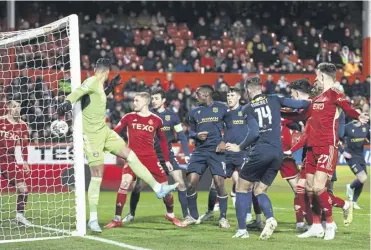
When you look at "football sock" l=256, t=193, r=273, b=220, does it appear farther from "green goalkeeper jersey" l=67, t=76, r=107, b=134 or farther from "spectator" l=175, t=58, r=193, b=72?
"spectator" l=175, t=58, r=193, b=72

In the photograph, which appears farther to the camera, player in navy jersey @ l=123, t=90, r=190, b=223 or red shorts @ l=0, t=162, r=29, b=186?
player in navy jersey @ l=123, t=90, r=190, b=223

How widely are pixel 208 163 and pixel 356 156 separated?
5.40m

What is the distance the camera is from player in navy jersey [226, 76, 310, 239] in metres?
10.4

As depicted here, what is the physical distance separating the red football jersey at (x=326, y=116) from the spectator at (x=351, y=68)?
62.4 feet

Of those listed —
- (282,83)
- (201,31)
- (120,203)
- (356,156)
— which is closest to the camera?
(120,203)

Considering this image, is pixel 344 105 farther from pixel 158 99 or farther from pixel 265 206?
pixel 158 99

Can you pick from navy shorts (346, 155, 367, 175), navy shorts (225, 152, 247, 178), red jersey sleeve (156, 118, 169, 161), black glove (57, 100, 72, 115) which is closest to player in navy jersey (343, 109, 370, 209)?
navy shorts (346, 155, 367, 175)

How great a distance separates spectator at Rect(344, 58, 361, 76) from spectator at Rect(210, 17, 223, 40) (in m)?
4.96

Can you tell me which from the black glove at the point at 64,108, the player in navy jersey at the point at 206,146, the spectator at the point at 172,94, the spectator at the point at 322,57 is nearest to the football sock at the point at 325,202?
the player in navy jersey at the point at 206,146

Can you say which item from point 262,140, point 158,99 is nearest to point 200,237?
point 262,140

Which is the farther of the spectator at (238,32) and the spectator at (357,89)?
the spectator at (238,32)

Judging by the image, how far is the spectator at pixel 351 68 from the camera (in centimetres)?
2934

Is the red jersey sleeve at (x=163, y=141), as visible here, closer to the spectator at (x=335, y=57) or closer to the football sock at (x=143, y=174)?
the football sock at (x=143, y=174)

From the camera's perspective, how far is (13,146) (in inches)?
508
